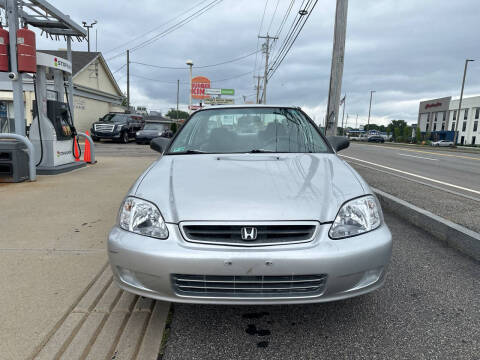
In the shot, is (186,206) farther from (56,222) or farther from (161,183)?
(56,222)

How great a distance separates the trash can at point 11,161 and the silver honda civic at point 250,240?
5.25m

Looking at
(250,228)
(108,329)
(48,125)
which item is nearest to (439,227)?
(250,228)

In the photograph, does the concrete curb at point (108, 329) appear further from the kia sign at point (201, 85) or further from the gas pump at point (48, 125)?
the kia sign at point (201, 85)

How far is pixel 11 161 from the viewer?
6.25 metres

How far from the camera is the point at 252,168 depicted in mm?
2525

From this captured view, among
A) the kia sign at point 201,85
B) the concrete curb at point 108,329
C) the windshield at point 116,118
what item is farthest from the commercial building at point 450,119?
the concrete curb at point 108,329

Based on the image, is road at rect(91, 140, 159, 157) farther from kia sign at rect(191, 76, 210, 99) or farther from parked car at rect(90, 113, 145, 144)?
kia sign at rect(191, 76, 210, 99)

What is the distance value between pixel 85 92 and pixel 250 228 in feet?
80.0

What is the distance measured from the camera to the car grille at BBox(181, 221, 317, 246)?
1.88 metres

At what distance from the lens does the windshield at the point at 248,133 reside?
123 inches

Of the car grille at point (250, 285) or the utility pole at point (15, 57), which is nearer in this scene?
the car grille at point (250, 285)

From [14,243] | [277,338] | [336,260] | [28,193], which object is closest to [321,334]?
[277,338]

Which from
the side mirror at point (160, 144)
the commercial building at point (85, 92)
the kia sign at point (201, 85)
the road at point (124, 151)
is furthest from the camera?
the kia sign at point (201, 85)

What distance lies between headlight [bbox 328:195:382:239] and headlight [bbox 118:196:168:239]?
101 cm
